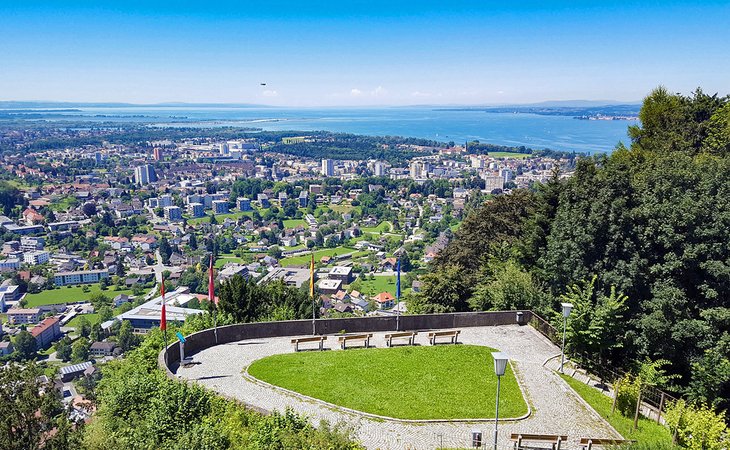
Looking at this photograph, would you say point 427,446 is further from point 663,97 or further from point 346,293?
point 346,293

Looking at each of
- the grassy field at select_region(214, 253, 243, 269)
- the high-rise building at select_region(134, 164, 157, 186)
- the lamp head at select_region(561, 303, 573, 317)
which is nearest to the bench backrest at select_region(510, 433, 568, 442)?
the lamp head at select_region(561, 303, 573, 317)

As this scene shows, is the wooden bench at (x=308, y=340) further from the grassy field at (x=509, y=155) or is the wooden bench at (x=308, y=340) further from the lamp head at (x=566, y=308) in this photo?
the grassy field at (x=509, y=155)

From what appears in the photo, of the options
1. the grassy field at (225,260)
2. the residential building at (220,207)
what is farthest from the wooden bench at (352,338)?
the residential building at (220,207)

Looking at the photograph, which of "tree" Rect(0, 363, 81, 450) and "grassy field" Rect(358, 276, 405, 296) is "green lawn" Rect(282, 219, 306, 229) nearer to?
"grassy field" Rect(358, 276, 405, 296)

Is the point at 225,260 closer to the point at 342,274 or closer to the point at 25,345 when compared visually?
the point at 342,274

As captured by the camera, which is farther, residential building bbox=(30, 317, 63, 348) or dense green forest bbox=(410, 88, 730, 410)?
residential building bbox=(30, 317, 63, 348)

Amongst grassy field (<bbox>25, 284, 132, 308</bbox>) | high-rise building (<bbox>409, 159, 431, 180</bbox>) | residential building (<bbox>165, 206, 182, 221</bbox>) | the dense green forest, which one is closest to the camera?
the dense green forest

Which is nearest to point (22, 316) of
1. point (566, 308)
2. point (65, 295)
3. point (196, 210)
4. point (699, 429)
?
point (65, 295)
